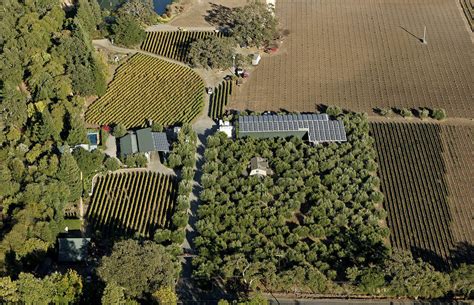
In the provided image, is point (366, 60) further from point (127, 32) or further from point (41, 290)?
point (41, 290)

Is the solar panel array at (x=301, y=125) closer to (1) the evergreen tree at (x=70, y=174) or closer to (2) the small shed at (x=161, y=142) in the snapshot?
(2) the small shed at (x=161, y=142)

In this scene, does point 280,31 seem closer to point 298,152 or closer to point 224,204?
point 298,152

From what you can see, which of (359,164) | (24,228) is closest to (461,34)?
(359,164)

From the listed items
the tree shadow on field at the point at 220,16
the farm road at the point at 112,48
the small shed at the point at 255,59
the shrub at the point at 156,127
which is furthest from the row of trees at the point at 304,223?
the tree shadow on field at the point at 220,16

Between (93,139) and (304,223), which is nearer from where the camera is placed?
(304,223)

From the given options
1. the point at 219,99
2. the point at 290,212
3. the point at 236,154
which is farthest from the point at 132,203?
the point at 219,99
